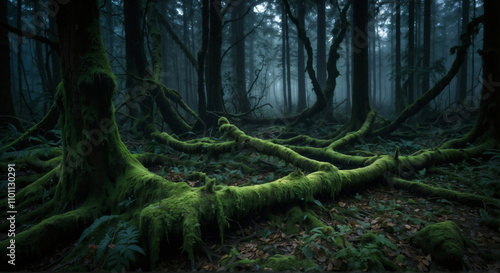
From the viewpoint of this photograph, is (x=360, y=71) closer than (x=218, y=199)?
No

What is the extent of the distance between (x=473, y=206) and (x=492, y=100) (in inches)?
196

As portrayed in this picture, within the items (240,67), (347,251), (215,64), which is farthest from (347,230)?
(240,67)

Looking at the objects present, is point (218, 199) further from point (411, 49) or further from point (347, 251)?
point (411, 49)

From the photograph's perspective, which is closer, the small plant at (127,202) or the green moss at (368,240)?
the green moss at (368,240)

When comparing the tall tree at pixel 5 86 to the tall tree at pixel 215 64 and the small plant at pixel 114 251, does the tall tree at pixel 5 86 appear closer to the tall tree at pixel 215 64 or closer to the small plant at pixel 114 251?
the tall tree at pixel 215 64

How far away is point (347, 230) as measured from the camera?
3350 millimetres

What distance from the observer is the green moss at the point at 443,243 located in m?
2.63

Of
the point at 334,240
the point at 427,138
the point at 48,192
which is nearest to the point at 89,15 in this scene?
the point at 48,192

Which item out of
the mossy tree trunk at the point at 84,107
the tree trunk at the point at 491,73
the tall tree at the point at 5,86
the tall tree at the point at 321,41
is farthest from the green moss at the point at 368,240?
the tall tree at the point at 321,41

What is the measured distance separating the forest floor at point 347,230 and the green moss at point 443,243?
9 cm

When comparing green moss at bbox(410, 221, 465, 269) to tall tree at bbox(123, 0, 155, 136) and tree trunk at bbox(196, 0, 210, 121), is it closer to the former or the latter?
tree trunk at bbox(196, 0, 210, 121)

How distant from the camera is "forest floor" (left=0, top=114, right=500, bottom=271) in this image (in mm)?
2744

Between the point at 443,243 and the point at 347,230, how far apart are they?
107cm

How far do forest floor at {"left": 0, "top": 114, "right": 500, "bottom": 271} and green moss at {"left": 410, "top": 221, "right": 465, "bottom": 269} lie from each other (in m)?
0.09
